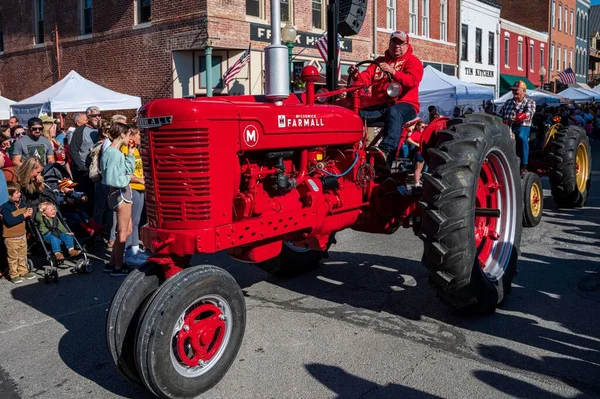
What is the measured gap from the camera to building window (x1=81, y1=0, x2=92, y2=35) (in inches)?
768

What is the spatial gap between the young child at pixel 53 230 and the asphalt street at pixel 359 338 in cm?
64

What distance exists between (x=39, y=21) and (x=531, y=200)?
751 inches

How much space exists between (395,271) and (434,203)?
1953 mm

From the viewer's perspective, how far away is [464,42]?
29219 millimetres

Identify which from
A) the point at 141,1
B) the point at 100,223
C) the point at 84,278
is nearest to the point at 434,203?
the point at 84,278

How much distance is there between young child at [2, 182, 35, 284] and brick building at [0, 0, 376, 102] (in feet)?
33.2

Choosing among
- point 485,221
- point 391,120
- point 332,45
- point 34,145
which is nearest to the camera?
point 391,120

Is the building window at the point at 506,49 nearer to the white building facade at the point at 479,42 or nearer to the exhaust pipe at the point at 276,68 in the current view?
the white building facade at the point at 479,42

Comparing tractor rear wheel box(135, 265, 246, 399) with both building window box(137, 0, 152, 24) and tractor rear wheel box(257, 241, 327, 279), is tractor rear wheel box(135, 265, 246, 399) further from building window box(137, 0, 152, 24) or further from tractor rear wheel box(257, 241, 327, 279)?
building window box(137, 0, 152, 24)

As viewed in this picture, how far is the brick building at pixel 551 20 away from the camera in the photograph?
40.7 m

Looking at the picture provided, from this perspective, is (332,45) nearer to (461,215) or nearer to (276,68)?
(276,68)

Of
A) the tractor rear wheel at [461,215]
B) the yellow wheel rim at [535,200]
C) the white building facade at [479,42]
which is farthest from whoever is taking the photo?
the white building facade at [479,42]

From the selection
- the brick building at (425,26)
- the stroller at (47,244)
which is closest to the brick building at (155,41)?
the brick building at (425,26)

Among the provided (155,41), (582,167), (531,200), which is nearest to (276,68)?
(531,200)
